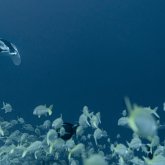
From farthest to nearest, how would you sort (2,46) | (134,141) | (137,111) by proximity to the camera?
(134,141), (2,46), (137,111)

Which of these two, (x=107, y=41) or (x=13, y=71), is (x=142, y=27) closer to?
(x=107, y=41)

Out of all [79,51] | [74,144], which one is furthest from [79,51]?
[74,144]

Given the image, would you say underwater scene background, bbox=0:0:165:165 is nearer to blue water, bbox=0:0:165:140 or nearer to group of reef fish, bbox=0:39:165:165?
blue water, bbox=0:0:165:140

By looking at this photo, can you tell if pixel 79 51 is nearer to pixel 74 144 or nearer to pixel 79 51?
pixel 79 51

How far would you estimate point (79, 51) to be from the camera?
23.0 metres

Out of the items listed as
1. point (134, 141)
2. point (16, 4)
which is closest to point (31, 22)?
point (16, 4)

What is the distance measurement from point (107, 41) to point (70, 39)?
202 cm

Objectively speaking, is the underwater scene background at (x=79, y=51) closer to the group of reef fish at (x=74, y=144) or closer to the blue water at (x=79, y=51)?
the blue water at (x=79, y=51)

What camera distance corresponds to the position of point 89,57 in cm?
2286

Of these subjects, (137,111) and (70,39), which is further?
(70,39)

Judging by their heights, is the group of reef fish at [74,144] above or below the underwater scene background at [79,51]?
below

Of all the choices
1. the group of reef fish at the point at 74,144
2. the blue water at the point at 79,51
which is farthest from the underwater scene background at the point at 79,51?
the group of reef fish at the point at 74,144

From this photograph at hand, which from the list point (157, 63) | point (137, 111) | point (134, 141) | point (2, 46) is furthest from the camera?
point (157, 63)

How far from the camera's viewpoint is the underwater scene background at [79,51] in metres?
22.1
